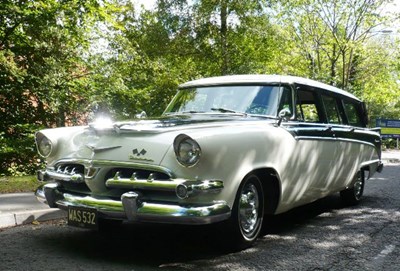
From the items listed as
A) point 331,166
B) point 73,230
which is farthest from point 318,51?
point 73,230

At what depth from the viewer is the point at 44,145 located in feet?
14.4

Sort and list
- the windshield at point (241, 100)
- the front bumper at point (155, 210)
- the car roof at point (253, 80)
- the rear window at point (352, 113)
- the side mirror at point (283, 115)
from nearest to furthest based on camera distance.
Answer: the front bumper at point (155, 210), the side mirror at point (283, 115), the windshield at point (241, 100), the car roof at point (253, 80), the rear window at point (352, 113)

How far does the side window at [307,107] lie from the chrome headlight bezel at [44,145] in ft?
9.20

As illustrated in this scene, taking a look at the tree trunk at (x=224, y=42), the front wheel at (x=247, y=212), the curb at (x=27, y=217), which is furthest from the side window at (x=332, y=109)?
the tree trunk at (x=224, y=42)

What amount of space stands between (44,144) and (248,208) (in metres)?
2.17

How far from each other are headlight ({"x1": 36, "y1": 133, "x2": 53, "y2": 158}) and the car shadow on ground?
3.01 ft

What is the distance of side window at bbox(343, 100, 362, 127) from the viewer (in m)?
6.67

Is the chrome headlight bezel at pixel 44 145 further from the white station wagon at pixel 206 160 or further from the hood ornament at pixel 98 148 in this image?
the hood ornament at pixel 98 148

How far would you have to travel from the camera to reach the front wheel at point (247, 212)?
3.90 m

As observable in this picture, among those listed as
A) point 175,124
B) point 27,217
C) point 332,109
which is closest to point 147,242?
point 175,124

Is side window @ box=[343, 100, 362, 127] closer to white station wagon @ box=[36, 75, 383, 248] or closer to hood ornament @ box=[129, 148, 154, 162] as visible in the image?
white station wagon @ box=[36, 75, 383, 248]

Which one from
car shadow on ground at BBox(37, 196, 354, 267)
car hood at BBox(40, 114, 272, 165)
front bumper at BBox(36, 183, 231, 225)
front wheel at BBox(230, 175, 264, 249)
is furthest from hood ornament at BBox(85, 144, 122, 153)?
front wheel at BBox(230, 175, 264, 249)

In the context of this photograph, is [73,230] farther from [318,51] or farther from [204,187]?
[318,51]

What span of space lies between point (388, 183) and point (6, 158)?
10145mm
